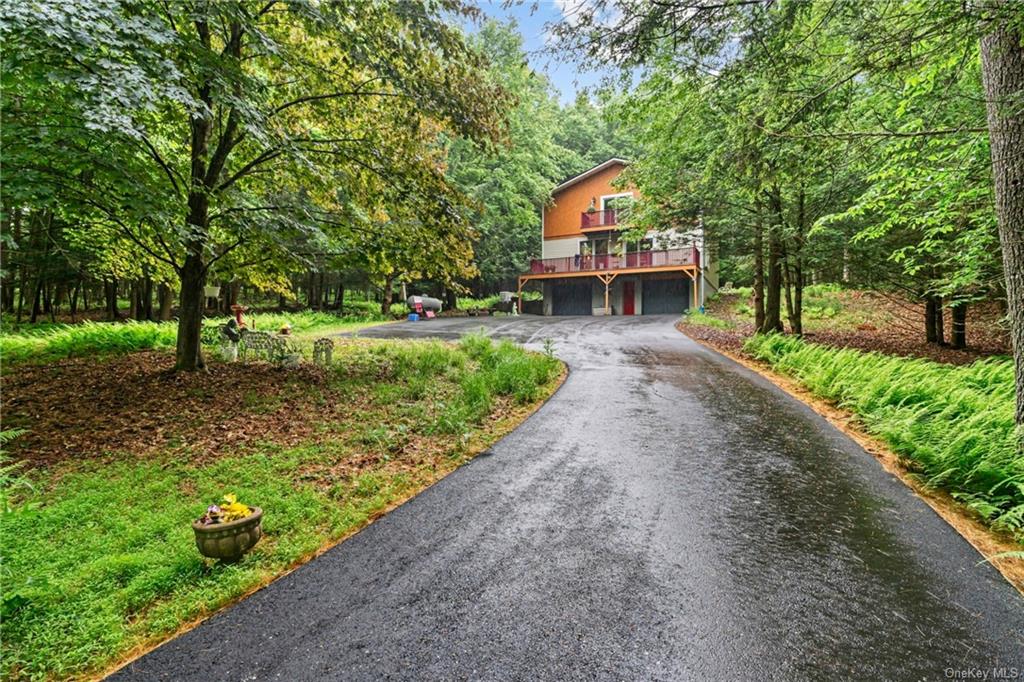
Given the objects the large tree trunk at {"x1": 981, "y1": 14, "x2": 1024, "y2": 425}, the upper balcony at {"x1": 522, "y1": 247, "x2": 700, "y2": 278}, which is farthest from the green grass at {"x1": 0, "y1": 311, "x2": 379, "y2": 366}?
the upper balcony at {"x1": 522, "y1": 247, "x2": 700, "y2": 278}

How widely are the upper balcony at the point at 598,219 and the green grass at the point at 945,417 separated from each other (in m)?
19.0

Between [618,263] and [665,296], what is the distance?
3.84 meters

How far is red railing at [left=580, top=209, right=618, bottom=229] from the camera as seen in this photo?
25859 millimetres

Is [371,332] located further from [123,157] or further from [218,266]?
[123,157]

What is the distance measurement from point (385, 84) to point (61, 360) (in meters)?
7.64

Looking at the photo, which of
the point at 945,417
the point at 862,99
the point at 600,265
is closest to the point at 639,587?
the point at 945,417

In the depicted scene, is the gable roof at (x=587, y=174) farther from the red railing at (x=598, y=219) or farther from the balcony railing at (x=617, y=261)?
the balcony railing at (x=617, y=261)

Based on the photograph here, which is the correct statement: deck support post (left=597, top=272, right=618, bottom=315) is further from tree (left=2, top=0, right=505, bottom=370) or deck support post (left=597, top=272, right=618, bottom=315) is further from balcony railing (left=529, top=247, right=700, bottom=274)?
tree (left=2, top=0, right=505, bottom=370)

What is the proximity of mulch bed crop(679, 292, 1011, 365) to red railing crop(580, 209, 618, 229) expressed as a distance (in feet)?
35.9

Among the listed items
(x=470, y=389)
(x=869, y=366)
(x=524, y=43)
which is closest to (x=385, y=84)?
(x=524, y=43)

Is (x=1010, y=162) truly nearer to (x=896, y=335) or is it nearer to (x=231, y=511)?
(x=231, y=511)

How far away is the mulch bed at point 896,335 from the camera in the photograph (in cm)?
957

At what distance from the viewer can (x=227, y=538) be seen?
2979 millimetres

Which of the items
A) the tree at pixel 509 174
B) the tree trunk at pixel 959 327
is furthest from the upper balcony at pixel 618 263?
the tree trunk at pixel 959 327
